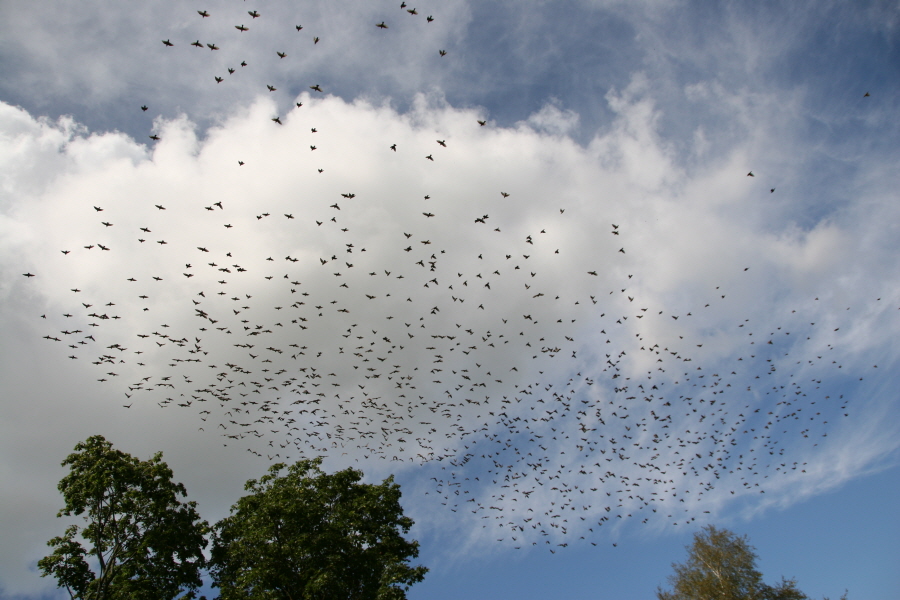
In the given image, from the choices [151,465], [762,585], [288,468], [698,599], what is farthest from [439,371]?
[762,585]

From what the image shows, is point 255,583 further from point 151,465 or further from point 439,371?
point 439,371

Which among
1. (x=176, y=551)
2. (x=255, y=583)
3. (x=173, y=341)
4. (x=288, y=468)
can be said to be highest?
(x=173, y=341)

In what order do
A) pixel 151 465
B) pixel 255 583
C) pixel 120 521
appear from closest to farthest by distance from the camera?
pixel 255 583 → pixel 120 521 → pixel 151 465

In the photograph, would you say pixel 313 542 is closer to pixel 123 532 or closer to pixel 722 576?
pixel 123 532

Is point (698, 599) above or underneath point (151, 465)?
underneath

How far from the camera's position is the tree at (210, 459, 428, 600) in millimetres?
20328

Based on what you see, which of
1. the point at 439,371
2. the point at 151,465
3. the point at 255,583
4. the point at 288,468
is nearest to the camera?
the point at 255,583

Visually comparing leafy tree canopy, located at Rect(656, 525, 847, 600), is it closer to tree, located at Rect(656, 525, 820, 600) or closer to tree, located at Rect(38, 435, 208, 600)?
tree, located at Rect(656, 525, 820, 600)

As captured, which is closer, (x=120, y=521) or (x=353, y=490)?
(x=120, y=521)

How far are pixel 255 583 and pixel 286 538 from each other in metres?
2.12

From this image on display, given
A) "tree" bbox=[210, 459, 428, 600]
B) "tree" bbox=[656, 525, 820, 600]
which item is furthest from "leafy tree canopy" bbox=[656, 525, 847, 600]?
"tree" bbox=[210, 459, 428, 600]

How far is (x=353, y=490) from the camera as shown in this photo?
24938 mm

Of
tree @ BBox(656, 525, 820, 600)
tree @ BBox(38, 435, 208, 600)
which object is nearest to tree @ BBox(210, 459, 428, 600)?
tree @ BBox(38, 435, 208, 600)

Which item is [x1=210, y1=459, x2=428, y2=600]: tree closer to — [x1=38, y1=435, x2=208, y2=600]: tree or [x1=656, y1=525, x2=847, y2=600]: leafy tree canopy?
[x1=38, y1=435, x2=208, y2=600]: tree
